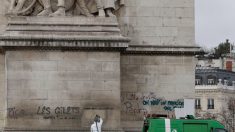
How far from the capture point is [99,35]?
26.5 meters

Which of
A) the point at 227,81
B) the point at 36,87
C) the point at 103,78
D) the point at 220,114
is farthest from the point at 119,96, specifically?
the point at 227,81

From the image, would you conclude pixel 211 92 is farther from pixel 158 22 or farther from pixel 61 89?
pixel 61 89

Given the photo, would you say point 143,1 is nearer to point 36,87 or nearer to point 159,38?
point 159,38

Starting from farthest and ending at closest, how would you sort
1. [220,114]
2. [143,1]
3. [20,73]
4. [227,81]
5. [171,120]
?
1. [227,81]
2. [220,114]
3. [143,1]
4. [20,73]
5. [171,120]

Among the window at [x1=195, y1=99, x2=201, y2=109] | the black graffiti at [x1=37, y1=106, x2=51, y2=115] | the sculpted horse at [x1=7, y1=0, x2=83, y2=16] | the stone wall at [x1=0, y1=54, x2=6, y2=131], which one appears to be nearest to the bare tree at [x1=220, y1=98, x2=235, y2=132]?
the window at [x1=195, y1=99, x2=201, y2=109]

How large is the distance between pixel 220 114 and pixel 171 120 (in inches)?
2493

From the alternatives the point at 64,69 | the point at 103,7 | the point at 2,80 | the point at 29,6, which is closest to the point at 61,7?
the point at 29,6

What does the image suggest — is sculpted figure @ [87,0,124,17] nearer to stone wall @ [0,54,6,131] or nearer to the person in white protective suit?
stone wall @ [0,54,6,131]

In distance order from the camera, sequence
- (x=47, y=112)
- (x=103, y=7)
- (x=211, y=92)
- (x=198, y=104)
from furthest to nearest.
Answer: (x=198, y=104) < (x=211, y=92) < (x=103, y=7) < (x=47, y=112)

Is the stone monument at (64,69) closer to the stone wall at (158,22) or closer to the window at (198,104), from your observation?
the stone wall at (158,22)

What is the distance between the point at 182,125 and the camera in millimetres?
22906

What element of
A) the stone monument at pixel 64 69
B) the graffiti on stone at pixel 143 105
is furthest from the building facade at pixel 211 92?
the stone monument at pixel 64 69

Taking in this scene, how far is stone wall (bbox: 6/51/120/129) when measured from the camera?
2603cm

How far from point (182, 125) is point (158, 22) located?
225 inches
